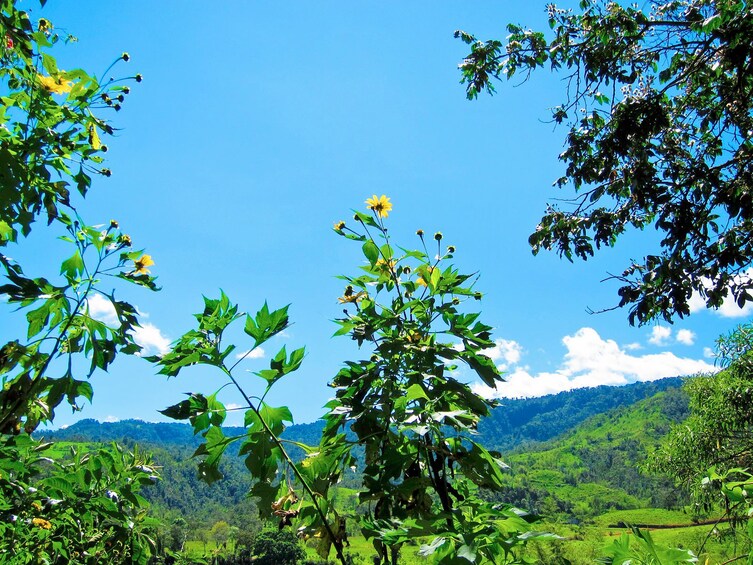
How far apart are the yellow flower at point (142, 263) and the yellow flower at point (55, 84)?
587 mm

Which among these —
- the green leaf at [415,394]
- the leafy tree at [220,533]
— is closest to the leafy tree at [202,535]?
the leafy tree at [220,533]

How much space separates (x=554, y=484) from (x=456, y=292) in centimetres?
13475

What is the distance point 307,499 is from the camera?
1.03 meters

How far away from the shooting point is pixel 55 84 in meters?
1.60

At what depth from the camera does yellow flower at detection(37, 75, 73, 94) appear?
1572 mm

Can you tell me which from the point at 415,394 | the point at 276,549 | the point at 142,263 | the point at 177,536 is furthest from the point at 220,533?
the point at 415,394

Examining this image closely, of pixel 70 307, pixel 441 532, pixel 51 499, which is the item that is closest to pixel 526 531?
pixel 441 532

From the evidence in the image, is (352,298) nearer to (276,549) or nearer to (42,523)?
(42,523)

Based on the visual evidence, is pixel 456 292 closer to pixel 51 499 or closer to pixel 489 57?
pixel 51 499

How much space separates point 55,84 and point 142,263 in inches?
24.9

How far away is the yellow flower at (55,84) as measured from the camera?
A: 1.57 metres

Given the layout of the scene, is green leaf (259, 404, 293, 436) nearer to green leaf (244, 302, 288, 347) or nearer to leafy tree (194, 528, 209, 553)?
green leaf (244, 302, 288, 347)

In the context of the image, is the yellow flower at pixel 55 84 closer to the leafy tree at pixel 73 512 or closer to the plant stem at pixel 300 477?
the leafy tree at pixel 73 512

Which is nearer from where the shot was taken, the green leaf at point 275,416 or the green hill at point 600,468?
the green leaf at point 275,416
